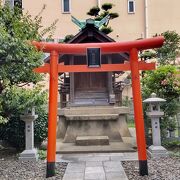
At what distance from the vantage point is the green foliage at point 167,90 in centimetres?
1071

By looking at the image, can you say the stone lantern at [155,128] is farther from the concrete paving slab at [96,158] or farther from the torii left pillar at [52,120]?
the torii left pillar at [52,120]

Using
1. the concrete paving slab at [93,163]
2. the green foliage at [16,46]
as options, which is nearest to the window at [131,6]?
the concrete paving slab at [93,163]

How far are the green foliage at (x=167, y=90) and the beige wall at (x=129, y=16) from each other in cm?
1356

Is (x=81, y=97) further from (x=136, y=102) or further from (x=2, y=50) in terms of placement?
(x=2, y=50)

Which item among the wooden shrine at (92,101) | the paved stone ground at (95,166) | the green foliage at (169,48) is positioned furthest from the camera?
the green foliage at (169,48)

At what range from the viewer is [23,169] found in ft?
26.0

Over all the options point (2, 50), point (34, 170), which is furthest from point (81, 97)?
point (2, 50)

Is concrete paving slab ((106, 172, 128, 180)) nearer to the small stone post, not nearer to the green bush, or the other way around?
the small stone post

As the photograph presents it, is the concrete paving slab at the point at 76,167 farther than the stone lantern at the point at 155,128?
No

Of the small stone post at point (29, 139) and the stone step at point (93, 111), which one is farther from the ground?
the stone step at point (93, 111)

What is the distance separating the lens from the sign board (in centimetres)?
770

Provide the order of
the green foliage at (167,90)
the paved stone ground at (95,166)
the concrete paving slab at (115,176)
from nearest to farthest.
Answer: the concrete paving slab at (115,176) → the paved stone ground at (95,166) → the green foliage at (167,90)

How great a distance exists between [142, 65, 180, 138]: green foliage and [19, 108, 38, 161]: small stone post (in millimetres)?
4315

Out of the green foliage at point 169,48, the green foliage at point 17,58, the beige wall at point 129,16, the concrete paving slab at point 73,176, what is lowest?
the concrete paving slab at point 73,176
